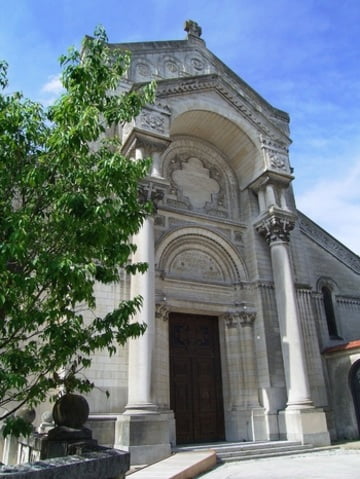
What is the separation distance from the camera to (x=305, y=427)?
11.8 metres

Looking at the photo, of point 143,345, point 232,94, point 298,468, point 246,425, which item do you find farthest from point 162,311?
point 232,94

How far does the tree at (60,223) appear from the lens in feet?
15.0

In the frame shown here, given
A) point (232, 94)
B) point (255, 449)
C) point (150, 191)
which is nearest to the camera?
point (255, 449)

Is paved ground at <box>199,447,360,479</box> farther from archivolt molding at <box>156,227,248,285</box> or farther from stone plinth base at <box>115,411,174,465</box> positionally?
archivolt molding at <box>156,227,248,285</box>

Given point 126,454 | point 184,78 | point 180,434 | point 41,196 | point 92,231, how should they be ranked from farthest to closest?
1. point 184,78
2. point 180,434
3. point 41,196
4. point 92,231
5. point 126,454

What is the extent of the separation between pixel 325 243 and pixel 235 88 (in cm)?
765

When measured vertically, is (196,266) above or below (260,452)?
above

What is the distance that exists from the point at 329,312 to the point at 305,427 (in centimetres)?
566

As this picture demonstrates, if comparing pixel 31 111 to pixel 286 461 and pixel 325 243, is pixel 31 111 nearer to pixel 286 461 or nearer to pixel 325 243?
pixel 286 461

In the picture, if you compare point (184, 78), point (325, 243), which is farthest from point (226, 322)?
point (184, 78)

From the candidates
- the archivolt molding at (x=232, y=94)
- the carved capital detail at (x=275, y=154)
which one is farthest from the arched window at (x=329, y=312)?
the archivolt molding at (x=232, y=94)

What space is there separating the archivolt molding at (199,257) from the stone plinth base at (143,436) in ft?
15.5

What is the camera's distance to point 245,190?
1645 centimetres

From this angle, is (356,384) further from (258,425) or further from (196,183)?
(196,183)
